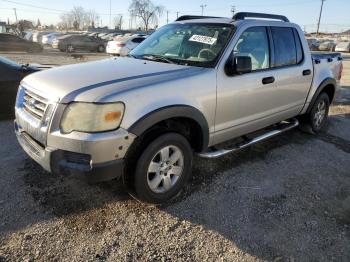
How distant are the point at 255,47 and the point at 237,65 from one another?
75cm

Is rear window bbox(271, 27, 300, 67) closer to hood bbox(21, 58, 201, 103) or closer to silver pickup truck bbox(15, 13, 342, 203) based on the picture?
silver pickup truck bbox(15, 13, 342, 203)

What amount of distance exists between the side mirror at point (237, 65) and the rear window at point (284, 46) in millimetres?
937

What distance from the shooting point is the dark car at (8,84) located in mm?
5695

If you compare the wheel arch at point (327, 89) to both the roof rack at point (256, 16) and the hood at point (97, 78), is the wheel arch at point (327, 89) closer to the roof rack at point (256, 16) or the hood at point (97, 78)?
the roof rack at point (256, 16)

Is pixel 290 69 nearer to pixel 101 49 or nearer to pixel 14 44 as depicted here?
pixel 14 44

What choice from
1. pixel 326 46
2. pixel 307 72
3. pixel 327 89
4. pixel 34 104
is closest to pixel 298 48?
pixel 307 72

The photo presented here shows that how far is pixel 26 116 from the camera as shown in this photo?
321cm

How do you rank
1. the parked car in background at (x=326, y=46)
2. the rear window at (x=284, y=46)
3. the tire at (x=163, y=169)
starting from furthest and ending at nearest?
the parked car in background at (x=326, y=46) → the rear window at (x=284, y=46) → the tire at (x=163, y=169)

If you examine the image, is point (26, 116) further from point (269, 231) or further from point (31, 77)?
point (269, 231)

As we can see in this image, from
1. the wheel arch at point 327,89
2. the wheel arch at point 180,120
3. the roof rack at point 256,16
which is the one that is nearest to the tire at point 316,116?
the wheel arch at point 327,89

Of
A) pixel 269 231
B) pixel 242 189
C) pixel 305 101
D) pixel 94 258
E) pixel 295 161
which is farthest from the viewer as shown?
pixel 305 101

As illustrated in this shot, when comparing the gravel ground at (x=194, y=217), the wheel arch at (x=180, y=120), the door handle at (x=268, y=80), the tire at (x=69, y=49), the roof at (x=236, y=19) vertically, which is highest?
the roof at (x=236, y=19)

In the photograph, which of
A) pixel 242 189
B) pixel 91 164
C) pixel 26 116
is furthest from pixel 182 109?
pixel 26 116

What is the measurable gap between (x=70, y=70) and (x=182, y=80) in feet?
3.95
